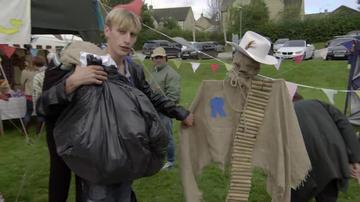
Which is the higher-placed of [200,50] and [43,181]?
[200,50]

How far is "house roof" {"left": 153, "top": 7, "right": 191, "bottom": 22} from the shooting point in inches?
3038

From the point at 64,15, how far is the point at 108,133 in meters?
2.52

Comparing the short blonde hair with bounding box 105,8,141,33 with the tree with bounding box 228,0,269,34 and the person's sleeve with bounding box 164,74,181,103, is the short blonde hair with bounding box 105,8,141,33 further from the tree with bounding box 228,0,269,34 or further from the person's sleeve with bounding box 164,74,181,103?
the tree with bounding box 228,0,269,34

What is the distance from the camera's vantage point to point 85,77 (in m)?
2.17

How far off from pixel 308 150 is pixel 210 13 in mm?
61803

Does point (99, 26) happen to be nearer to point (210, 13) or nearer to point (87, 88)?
point (87, 88)

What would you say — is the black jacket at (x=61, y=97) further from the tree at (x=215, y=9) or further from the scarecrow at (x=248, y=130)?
the tree at (x=215, y=9)

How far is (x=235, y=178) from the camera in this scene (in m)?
2.73

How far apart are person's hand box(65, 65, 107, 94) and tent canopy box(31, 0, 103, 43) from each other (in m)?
2.17

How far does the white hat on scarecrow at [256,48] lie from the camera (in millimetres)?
2566

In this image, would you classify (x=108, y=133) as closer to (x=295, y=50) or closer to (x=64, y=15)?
(x=64, y=15)

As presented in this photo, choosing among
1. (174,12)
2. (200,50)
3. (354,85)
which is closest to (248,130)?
(354,85)

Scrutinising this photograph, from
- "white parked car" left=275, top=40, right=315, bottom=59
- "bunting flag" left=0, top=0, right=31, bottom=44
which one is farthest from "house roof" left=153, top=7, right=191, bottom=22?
"bunting flag" left=0, top=0, right=31, bottom=44

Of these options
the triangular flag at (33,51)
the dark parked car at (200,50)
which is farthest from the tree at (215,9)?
the triangular flag at (33,51)
